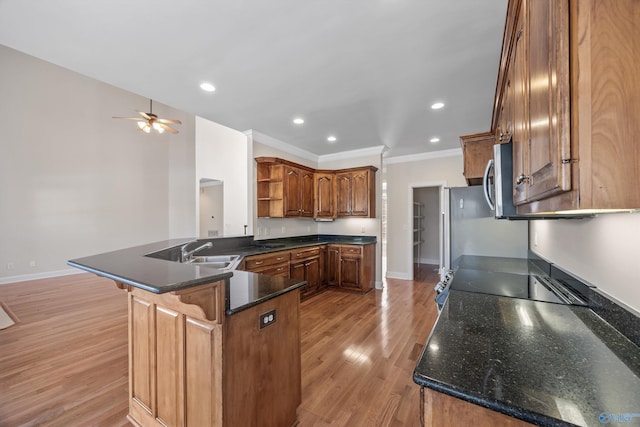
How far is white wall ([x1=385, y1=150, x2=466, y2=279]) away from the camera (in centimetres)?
513

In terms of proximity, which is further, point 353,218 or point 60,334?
point 353,218

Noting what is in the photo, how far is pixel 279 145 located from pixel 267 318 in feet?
11.9

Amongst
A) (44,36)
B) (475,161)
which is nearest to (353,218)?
(475,161)

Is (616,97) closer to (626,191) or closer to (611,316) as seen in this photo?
(626,191)

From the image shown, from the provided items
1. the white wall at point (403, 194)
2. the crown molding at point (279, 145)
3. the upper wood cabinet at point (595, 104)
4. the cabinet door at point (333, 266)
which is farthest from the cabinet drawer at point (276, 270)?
the upper wood cabinet at point (595, 104)

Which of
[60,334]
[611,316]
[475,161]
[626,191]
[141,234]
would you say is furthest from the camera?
[141,234]

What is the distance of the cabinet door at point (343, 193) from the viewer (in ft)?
15.7

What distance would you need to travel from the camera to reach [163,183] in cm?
684

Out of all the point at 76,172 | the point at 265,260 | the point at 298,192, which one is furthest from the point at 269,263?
the point at 76,172

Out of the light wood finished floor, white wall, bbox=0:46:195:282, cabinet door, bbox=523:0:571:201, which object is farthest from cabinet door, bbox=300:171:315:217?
cabinet door, bbox=523:0:571:201

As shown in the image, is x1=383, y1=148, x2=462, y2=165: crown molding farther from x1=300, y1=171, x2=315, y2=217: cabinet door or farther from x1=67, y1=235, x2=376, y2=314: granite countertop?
x1=67, y1=235, x2=376, y2=314: granite countertop

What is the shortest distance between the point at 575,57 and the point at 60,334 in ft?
14.8

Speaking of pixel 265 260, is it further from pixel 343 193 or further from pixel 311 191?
pixel 343 193

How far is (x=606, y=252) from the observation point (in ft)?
3.48
